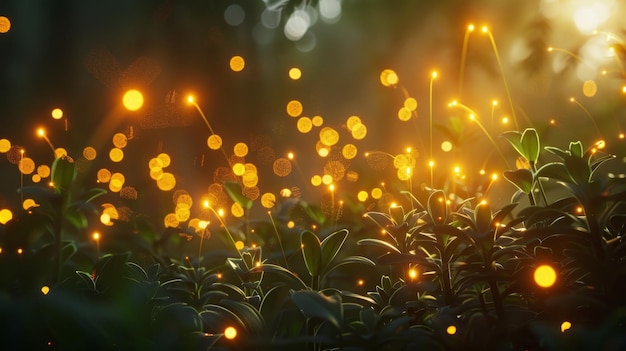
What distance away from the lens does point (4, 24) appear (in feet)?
12.0

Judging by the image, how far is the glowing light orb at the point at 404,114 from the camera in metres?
4.24

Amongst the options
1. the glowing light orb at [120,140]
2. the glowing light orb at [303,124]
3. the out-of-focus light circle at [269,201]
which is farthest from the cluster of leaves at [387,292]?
the glowing light orb at [303,124]

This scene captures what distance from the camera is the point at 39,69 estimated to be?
11.8ft

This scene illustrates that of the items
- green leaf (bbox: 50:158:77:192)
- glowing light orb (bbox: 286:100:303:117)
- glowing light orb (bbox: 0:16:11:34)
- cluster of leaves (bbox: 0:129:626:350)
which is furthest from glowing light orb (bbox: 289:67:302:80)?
green leaf (bbox: 50:158:77:192)

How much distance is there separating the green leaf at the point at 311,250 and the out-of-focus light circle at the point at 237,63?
7.54ft

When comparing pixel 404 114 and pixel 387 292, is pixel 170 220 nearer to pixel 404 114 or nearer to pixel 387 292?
pixel 387 292

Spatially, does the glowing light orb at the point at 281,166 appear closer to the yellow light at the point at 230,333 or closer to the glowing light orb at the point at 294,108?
the glowing light orb at the point at 294,108

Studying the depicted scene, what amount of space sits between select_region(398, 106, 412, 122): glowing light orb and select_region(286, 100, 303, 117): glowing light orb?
0.82 metres

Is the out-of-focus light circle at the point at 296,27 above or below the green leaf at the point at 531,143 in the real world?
above

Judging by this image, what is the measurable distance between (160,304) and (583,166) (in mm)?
1168

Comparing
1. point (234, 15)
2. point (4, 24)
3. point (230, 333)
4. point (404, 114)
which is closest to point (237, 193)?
point (230, 333)

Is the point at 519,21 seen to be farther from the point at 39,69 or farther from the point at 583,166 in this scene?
the point at 39,69

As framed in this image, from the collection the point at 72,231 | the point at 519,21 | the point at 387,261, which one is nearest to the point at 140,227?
the point at 72,231

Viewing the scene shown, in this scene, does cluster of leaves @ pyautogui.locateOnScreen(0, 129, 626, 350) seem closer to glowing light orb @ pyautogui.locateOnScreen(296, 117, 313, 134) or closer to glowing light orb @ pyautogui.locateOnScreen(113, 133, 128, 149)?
glowing light orb @ pyautogui.locateOnScreen(113, 133, 128, 149)
